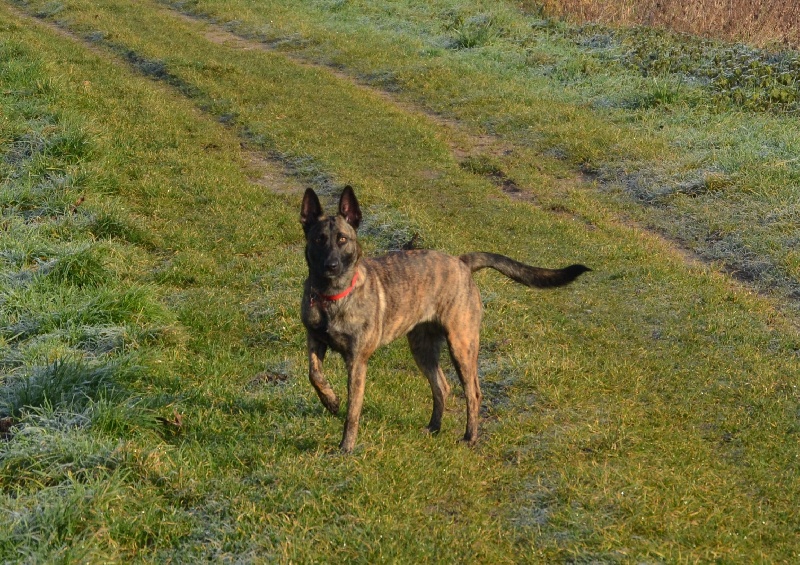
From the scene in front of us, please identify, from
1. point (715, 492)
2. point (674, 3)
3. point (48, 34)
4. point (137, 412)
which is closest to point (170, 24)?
point (48, 34)

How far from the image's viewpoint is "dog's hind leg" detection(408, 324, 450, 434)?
6.71 meters

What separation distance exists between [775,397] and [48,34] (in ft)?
68.6

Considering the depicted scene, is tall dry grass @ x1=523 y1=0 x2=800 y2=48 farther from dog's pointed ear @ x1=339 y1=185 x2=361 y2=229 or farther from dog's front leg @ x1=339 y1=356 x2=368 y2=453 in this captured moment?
dog's front leg @ x1=339 y1=356 x2=368 y2=453

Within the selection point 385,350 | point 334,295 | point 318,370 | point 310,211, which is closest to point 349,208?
point 310,211

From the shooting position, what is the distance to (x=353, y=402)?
6109mm

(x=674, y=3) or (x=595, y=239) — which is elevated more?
(x=674, y=3)

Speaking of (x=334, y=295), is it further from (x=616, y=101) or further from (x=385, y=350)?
(x=616, y=101)

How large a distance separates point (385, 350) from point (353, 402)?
2166 mm

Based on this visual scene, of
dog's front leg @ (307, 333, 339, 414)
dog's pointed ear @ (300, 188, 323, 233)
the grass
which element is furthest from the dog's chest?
the grass

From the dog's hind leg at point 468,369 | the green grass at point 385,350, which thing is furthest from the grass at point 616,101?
the dog's hind leg at point 468,369

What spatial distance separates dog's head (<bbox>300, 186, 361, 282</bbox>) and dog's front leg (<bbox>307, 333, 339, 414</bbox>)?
0.52m

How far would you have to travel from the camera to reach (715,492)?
232 inches

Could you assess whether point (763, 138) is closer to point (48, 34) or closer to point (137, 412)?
point (137, 412)

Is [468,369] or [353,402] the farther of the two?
[468,369]
